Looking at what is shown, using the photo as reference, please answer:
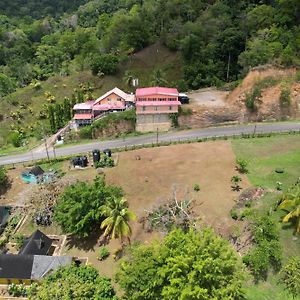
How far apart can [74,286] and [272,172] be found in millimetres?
30125

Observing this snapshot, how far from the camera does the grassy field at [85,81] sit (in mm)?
85887

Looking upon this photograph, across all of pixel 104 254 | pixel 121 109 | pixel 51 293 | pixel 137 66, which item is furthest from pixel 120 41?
pixel 51 293

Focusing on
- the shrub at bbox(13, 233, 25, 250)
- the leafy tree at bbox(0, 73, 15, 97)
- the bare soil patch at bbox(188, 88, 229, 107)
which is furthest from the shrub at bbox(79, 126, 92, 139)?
the leafy tree at bbox(0, 73, 15, 97)

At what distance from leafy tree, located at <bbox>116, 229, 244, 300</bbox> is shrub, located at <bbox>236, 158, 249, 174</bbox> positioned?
65.1 ft

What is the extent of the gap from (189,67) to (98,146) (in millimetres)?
28218

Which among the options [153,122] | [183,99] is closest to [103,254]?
[153,122]

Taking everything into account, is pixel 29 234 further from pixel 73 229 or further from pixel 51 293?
pixel 51 293

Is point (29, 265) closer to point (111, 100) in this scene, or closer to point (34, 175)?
point (34, 175)

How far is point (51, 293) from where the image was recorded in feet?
114

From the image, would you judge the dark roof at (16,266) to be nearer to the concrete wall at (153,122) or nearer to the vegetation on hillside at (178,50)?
the concrete wall at (153,122)

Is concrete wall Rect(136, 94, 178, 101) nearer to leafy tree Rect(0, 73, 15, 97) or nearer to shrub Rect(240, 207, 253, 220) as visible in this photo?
shrub Rect(240, 207, 253, 220)

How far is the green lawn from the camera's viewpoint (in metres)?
36.6

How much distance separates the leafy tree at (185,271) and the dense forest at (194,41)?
5042 cm

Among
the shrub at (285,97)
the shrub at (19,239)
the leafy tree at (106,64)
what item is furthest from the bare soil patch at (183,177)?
the leafy tree at (106,64)
